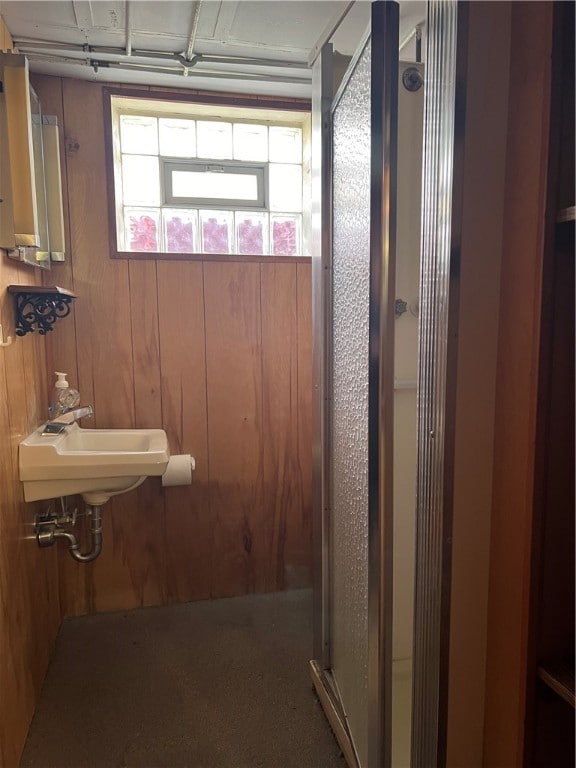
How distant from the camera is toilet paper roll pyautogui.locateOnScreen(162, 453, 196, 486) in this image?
2154 millimetres

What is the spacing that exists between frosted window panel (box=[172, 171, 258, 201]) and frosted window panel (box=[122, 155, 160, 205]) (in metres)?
0.08

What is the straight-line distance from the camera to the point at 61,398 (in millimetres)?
2061

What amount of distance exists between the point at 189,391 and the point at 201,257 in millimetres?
575

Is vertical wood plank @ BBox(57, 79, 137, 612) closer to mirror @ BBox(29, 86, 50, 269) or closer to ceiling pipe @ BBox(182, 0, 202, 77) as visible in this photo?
mirror @ BBox(29, 86, 50, 269)

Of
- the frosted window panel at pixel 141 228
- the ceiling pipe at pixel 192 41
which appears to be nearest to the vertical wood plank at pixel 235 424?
the frosted window panel at pixel 141 228

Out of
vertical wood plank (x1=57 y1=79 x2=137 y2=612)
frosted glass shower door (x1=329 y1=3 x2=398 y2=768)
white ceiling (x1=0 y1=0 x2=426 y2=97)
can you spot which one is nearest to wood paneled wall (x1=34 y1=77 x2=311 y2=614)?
vertical wood plank (x1=57 y1=79 x2=137 y2=612)

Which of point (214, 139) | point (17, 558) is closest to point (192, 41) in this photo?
point (214, 139)

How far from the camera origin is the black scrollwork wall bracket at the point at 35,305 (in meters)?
1.70

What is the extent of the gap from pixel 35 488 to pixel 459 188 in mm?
1573

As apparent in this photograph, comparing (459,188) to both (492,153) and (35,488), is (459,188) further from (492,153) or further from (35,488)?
(35,488)

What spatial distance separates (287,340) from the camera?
7.76 ft

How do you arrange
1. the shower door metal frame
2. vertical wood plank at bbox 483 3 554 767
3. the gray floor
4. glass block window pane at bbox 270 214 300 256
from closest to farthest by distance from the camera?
vertical wood plank at bbox 483 3 554 767
the shower door metal frame
the gray floor
glass block window pane at bbox 270 214 300 256

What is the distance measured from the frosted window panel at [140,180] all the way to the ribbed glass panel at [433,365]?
1.58 m

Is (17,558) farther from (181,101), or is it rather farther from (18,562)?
(181,101)
